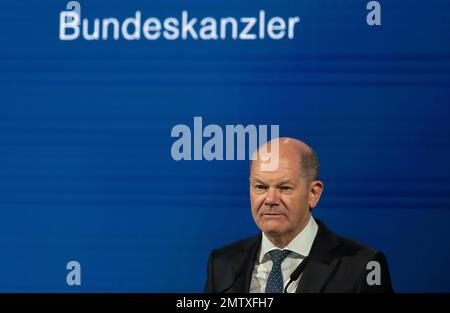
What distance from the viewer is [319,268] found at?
3.01 m

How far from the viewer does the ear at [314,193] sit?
120 inches

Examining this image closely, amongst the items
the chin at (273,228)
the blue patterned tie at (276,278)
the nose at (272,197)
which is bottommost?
the blue patterned tie at (276,278)

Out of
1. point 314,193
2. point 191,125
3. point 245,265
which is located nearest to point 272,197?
point 314,193

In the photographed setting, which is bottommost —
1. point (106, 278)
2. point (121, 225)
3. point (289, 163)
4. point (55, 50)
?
point (106, 278)

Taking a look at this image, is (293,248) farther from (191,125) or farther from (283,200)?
(191,125)

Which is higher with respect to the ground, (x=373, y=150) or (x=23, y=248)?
(x=373, y=150)

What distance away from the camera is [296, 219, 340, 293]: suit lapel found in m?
3.00

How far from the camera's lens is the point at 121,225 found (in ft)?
10.3

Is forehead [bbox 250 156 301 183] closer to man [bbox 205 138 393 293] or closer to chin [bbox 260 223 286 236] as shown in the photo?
man [bbox 205 138 393 293]

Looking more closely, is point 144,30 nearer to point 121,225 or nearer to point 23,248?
point 121,225

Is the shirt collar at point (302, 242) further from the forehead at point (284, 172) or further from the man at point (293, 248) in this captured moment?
the forehead at point (284, 172)

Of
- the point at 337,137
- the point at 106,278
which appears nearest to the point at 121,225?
the point at 106,278

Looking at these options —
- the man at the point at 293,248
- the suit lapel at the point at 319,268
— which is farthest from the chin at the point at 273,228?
the suit lapel at the point at 319,268

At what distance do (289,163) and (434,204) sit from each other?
558 millimetres
